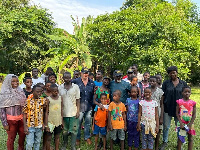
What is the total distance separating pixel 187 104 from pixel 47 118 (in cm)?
269

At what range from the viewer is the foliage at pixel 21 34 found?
16.0 meters

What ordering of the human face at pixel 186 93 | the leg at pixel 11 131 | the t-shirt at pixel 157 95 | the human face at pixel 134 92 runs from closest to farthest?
the leg at pixel 11 131
the human face at pixel 186 93
the human face at pixel 134 92
the t-shirt at pixel 157 95

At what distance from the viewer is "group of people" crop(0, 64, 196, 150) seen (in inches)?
150

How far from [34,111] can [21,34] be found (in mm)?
14888

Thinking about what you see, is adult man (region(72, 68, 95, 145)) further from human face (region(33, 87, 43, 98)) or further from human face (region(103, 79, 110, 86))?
human face (region(33, 87, 43, 98))

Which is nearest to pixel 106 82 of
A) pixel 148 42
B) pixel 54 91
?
pixel 54 91

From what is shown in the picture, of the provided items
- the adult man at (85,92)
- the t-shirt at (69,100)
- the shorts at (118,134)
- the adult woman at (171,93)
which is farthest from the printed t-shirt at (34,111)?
the adult woman at (171,93)

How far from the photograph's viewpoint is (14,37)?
16969 millimetres

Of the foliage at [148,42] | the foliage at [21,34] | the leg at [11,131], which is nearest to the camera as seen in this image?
the leg at [11,131]

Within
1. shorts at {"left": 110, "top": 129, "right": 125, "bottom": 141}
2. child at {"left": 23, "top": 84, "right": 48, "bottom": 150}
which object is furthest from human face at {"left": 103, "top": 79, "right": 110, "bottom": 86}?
child at {"left": 23, "top": 84, "right": 48, "bottom": 150}

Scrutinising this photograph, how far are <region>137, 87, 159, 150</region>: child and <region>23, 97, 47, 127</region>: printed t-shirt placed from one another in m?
1.87

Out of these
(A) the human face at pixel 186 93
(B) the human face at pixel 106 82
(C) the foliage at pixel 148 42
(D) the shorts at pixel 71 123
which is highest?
(C) the foliage at pixel 148 42

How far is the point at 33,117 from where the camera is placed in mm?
3750

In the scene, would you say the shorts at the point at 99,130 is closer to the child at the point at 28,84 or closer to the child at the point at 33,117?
the child at the point at 33,117
